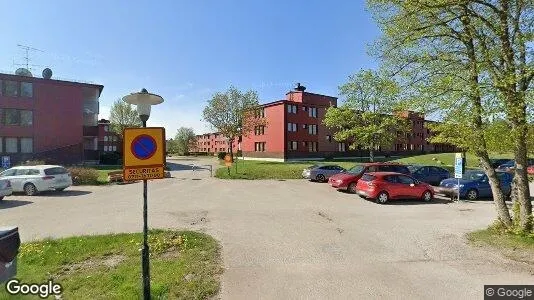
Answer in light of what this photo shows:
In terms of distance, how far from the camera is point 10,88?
36875mm

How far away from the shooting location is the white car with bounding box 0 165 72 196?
1847 centimetres

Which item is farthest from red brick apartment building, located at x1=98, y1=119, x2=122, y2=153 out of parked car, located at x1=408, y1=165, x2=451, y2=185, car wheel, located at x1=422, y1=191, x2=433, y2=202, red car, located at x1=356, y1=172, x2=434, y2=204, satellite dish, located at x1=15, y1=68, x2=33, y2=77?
car wheel, located at x1=422, y1=191, x2=433, y2=202

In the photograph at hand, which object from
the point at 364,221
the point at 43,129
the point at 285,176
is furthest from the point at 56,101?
Answer: the point at 364,221

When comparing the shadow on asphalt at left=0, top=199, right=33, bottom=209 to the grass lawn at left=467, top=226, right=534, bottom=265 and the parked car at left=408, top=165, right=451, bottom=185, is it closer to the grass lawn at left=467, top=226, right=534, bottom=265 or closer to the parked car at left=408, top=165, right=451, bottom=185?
the grass lawn at left=467, top=226, right=534, bottom=265

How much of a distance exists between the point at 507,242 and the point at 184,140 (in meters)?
97.4

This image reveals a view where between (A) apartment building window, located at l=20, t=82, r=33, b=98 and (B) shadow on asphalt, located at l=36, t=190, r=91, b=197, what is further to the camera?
(A) apartment building window, located at l=20, t=82, r=33, b=98

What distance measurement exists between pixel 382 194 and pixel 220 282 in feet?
38.8

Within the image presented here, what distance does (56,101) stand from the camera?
40.0 meters

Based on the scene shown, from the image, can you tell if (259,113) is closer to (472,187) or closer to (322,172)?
(322,172)

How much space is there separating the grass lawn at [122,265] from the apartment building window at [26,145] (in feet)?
119

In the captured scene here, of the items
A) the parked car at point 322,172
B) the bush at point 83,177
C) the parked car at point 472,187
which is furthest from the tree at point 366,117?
the bush at point 83,177

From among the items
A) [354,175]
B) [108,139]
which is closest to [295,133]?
[354,175]

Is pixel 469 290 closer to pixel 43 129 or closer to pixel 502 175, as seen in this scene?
pixel 502 175

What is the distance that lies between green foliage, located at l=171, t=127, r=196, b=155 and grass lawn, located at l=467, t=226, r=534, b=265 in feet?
312
